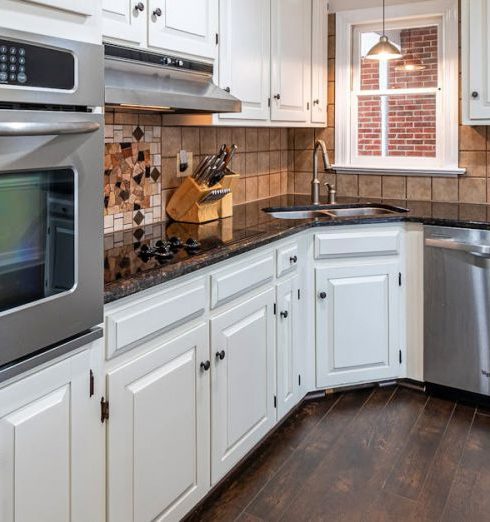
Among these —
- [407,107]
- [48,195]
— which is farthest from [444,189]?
[48,195]

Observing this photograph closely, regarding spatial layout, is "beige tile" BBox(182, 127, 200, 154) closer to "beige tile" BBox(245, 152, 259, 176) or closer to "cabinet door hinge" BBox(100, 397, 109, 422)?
"beige tile" BBox(245, 152, 259, 176)

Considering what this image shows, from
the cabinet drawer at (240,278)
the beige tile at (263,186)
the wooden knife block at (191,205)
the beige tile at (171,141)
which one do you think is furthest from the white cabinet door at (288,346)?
the beige tile at (263,186)

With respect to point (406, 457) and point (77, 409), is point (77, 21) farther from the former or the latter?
point (406, 457)

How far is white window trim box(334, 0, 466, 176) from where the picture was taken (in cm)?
Answer: 329

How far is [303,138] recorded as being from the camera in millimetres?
3793

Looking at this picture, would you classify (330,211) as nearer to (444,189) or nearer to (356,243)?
(356,243)

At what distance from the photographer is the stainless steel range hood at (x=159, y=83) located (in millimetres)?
1765

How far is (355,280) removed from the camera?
9.34 feet

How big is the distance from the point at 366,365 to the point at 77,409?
1879 mm

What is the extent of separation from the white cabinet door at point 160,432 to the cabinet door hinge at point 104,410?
0.07 feet

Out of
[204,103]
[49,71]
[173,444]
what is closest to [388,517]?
[173,444]

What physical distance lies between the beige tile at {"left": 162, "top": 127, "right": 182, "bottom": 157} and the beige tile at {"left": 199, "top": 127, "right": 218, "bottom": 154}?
7.5 inches

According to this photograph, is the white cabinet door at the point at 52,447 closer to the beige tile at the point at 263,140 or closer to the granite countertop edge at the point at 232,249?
the granite countertop edge at the point at 232,249

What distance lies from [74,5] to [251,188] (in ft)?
7.40
